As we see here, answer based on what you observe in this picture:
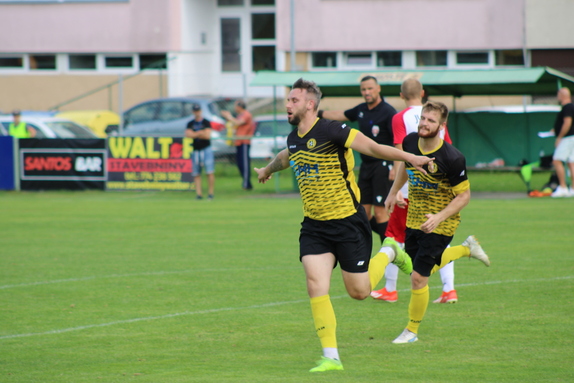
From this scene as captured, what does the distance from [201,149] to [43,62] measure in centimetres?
1833

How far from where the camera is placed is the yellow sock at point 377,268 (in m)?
6.60

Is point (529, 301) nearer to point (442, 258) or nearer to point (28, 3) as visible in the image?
point (442, 258)

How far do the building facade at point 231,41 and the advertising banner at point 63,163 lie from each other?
29.9ft

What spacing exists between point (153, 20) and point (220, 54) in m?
3.63

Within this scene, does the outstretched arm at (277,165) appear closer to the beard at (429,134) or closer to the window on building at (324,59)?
the beard at (429,134)

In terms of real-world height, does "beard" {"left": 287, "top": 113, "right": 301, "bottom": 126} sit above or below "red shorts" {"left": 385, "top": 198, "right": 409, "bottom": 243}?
above

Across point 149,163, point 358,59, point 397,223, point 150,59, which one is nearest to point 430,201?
point 397,223

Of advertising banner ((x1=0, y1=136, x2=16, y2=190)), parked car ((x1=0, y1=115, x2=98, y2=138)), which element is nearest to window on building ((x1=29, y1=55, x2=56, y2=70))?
parked car ((x1=0, y1=115, x2=98, y2=138))

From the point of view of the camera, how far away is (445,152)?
6543 mm

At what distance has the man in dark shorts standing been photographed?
9.23 metres

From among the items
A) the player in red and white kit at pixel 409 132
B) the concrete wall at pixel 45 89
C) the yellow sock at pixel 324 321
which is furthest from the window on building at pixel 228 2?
the yellow sock at pixel 324 321

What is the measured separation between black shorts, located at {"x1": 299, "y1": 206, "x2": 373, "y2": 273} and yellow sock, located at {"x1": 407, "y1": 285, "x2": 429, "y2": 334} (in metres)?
0.61

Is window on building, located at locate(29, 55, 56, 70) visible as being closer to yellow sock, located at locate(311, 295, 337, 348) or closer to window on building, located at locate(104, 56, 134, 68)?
window on building, located at locate(104, 56, 134, 68)

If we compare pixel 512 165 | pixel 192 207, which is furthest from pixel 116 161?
pixel 512 165
